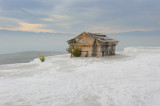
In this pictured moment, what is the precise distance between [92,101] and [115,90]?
1.09m

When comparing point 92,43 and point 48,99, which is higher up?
point 92,43

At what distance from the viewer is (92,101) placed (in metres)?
3.86

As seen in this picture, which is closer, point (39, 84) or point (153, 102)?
point (153, 102)

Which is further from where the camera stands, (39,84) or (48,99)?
(39,84)

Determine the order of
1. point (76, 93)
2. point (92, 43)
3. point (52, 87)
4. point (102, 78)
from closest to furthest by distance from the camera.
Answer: point (76, 93), point (52, 87), point (102, 78), point (92, 43)

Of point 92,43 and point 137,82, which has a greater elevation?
point 92,43

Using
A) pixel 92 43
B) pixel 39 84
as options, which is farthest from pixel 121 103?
pixel 92 43

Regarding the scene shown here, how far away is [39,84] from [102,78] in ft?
8.16

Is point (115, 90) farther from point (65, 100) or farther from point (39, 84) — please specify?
point (39, 84)

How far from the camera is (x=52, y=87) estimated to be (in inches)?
201

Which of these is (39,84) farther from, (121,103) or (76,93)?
(121,103)

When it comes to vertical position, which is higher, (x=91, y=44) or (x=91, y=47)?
(x=91, y=44)

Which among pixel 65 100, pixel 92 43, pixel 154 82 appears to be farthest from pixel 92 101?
pixel 92 43

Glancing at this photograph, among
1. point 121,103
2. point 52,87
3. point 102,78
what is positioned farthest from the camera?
point 102,78
